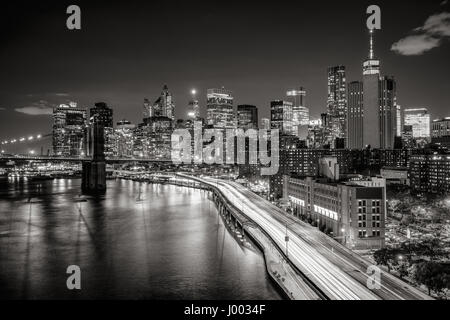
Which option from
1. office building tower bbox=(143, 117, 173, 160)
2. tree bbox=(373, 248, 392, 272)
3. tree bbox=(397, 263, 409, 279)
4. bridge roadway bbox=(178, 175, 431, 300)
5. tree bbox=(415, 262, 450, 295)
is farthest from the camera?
office building tower bbox=(143, 117, 173, 160)

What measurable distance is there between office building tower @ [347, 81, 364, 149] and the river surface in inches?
2217

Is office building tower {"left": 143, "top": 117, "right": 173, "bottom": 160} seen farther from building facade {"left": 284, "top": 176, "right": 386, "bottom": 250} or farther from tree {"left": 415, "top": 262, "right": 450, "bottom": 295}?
tree {"left": 415, "top": 262, "right": 450, "bottom": 295}

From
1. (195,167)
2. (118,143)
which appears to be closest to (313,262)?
(195,167)

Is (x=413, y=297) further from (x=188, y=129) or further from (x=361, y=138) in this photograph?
(x=188, y=129)

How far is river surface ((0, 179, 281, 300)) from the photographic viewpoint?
483 inches

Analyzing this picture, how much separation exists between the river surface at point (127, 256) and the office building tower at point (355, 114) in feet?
185

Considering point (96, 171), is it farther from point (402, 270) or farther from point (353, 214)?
point (402, 270)

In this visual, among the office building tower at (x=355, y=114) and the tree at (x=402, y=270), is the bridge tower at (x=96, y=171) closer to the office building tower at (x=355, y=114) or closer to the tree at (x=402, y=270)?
the tree at (x=402, y=270)

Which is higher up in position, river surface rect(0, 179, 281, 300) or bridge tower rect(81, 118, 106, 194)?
bridge tower rect(81, 118, 106, 194)

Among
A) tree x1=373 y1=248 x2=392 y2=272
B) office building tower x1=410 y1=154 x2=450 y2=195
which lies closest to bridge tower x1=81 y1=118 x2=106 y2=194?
office building tower x1=410 y1=154 x2=450 y2=195

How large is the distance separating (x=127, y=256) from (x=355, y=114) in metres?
69.2

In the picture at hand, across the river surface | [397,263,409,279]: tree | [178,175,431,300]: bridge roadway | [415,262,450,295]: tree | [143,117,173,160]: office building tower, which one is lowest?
the river surface

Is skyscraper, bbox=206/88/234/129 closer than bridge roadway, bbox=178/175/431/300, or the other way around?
bridge roadway, bbox=178/175/431/300

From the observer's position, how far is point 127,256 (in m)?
16.2
